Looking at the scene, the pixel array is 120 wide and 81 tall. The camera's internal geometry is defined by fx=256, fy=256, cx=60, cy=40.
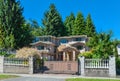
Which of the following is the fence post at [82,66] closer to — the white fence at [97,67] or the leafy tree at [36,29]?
the white fence at [97,67]

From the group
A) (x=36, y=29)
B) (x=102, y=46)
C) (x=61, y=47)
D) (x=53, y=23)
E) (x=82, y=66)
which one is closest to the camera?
(x=82, y=66)

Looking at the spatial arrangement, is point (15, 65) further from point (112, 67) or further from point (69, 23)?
point (69, 23)

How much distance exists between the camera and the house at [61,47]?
59584 mm

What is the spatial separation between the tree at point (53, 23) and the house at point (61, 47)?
4.71 metres

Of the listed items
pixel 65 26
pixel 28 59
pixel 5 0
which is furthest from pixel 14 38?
pixel 65 26

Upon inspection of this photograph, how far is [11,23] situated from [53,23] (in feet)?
79.0

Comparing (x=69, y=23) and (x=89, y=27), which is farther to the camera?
(x=69, y=23)

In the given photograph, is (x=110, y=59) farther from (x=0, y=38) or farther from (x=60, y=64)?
(x=0, y=38)

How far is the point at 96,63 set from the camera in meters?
27.7

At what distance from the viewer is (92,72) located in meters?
27.6

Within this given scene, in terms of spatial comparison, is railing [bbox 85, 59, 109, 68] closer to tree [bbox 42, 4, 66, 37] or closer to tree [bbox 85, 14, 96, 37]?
tree [bbox 85, 14, 96, 37]

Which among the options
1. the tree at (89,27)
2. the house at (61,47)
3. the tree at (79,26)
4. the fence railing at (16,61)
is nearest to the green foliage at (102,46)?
the fence railing at (16,61)

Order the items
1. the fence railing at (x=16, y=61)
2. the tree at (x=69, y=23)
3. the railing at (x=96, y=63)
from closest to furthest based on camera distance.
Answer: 1. the railing at (x=96, y=63)
2. the fence railing at (x=16, y=61)
3. the tree at (x=69, y=23)

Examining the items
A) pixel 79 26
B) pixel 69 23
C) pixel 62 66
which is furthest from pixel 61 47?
pixel 62 66
